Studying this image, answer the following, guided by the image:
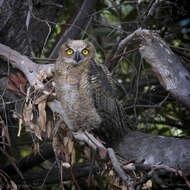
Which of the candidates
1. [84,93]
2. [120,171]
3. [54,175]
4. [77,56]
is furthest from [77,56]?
[120,171]

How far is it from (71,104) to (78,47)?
0.58m

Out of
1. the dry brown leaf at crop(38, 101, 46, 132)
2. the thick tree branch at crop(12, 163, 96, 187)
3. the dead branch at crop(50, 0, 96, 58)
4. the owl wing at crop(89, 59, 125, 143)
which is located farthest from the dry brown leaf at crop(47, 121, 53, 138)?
the dead branch at crop(50, 0, 96, 58)

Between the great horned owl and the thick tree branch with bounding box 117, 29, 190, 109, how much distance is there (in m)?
0.48

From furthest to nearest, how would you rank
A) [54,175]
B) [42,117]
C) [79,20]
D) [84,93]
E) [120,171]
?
[79,20], [54,175], [84,93], [42,117], [120,171]

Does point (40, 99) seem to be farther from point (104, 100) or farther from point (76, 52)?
→ point (76, 52)

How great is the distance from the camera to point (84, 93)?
3.01m

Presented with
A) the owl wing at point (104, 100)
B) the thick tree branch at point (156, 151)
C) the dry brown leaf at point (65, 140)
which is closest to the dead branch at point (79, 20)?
the owl wing at point (104, 100)

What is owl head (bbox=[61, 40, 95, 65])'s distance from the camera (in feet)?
10.7

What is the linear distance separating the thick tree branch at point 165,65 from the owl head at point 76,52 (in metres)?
0.56

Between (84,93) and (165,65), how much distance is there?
791 mm

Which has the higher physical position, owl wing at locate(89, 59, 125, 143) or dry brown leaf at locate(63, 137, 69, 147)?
owl wing at locate(89, 59, 125, 143)

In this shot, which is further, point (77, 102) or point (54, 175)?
point (54, 175)

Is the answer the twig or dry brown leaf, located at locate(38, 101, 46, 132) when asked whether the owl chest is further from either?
the twig

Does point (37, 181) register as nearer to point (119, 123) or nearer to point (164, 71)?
point (119, 123)
